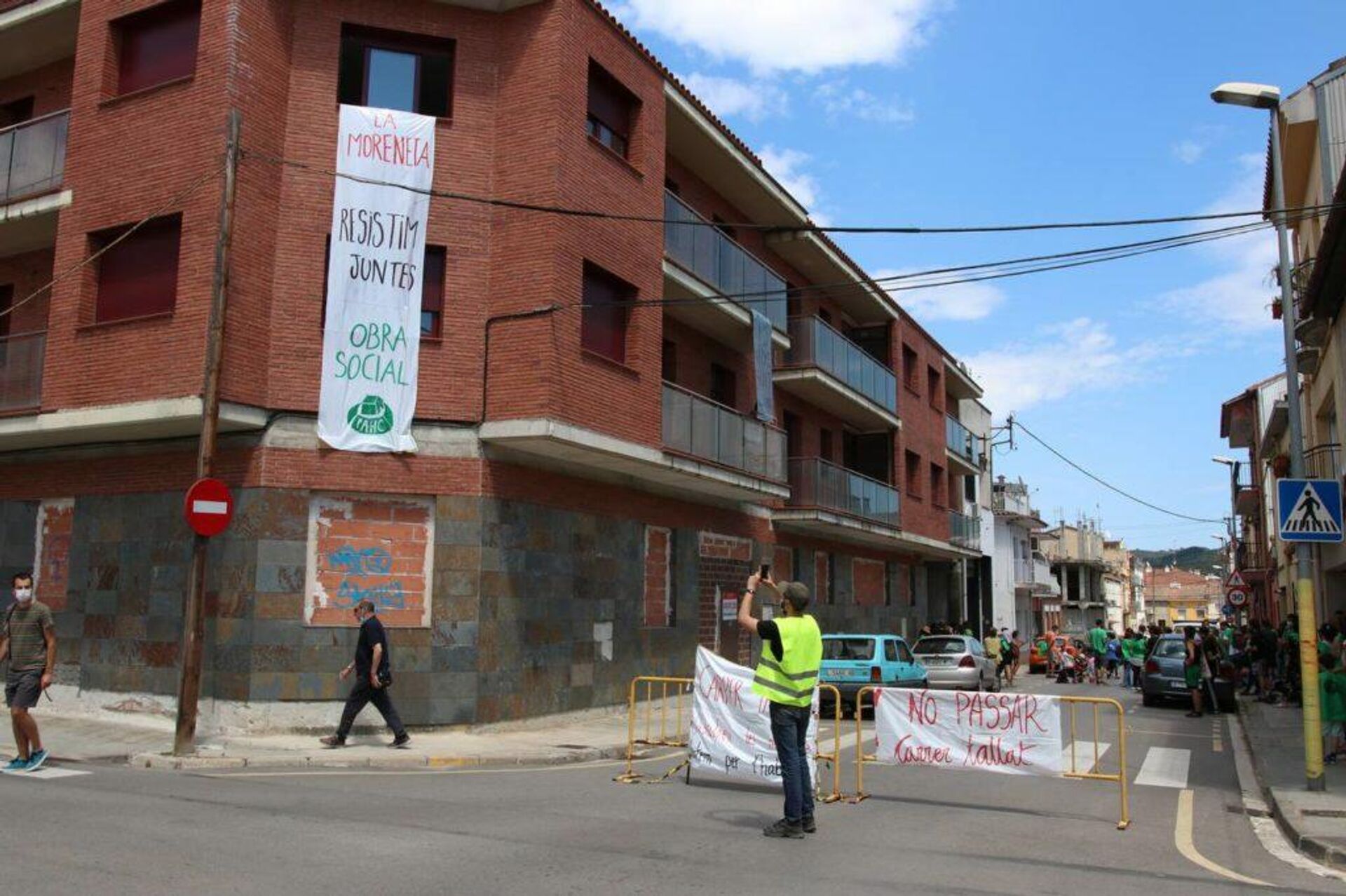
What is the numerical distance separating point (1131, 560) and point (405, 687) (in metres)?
122

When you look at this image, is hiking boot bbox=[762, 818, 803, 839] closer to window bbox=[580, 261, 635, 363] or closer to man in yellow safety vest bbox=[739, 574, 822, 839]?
man in yellow safety vest bbox=[739, 574, 822, 839]

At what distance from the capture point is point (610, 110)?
17.6m

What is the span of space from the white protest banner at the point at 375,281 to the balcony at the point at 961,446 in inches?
1002

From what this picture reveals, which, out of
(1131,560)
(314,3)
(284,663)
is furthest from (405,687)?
(1131,560)

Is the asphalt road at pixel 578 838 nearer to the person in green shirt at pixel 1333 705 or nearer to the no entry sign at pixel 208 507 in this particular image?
the no entry sign at pixel 208 507

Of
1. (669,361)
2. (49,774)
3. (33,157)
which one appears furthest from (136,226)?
(669,361)

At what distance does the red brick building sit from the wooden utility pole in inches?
47.2

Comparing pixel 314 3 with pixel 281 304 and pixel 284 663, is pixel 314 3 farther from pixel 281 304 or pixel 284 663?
pixel 284 663

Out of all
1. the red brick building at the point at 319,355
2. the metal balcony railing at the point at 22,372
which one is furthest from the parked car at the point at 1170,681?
the metal balcony railing at the point at 22,372

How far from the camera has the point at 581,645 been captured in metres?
16.5

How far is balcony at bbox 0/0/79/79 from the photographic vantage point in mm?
16094

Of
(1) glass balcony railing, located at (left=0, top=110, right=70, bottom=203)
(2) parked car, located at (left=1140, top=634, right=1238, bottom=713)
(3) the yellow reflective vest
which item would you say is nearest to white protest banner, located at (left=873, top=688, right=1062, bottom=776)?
(3) the yellow reflective vest

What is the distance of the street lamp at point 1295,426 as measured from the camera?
10516mm

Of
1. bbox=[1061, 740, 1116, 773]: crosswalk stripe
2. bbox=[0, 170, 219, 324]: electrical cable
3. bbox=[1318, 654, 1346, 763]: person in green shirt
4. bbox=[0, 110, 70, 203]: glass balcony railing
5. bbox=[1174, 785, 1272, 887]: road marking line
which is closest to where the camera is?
bbox=[1174, 785, 1272, 887]: road marking line
